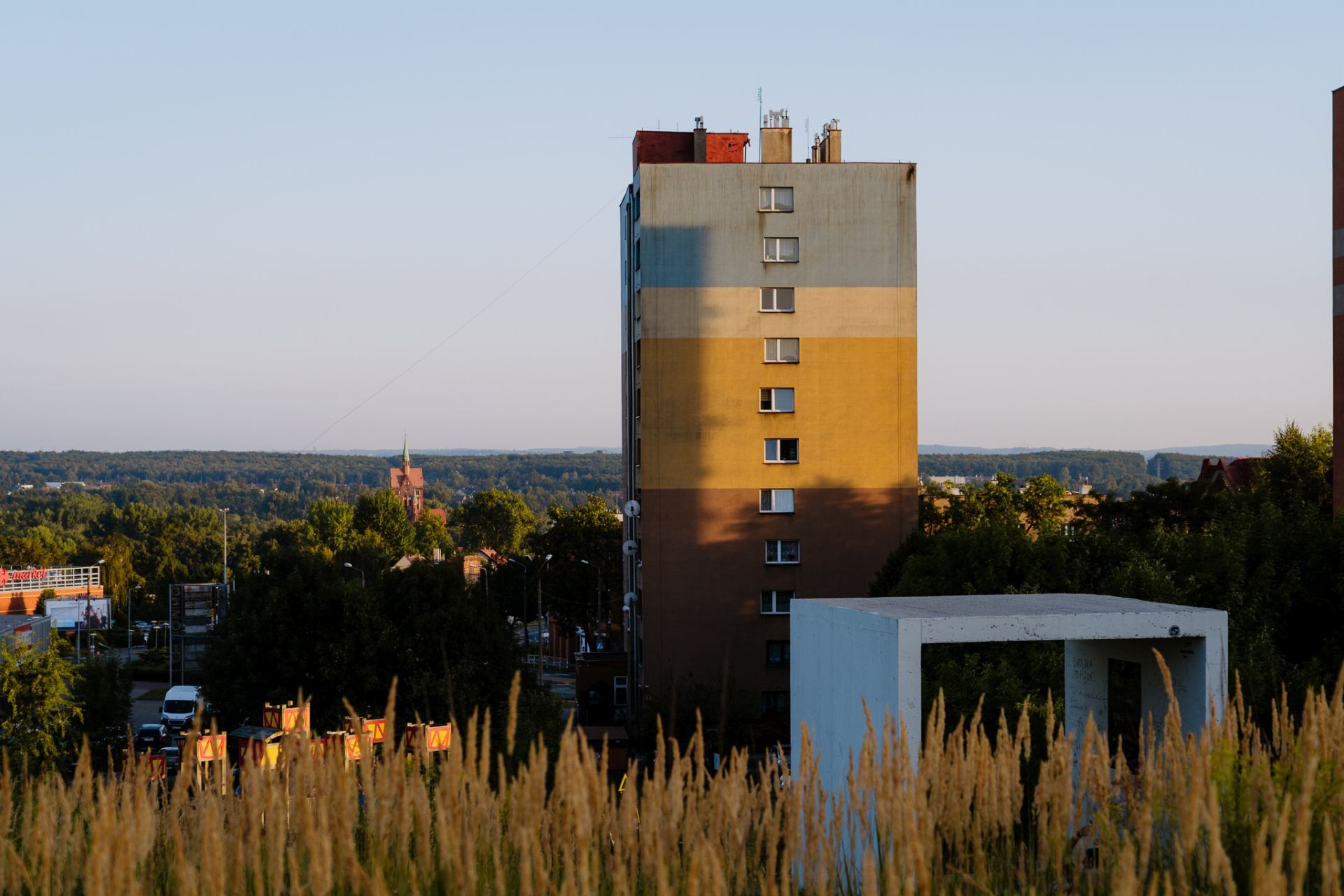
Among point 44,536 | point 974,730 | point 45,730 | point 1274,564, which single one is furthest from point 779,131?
point 44,536

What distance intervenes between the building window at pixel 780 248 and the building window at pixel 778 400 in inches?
166

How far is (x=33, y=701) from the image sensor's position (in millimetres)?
25875

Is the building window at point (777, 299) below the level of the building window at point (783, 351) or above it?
above

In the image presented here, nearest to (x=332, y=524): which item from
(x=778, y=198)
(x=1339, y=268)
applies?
(x=778, y=198)

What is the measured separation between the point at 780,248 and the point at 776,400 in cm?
488

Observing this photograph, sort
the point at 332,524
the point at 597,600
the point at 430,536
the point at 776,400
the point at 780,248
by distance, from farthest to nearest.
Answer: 1. the point at 430,536
2. the point at 332,524
3. the point at 597,600
4. the point at 776,400
5. the point at 780,248

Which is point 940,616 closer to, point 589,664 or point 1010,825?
point 1010,825

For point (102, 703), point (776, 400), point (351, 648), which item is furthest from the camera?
point (776, 400)

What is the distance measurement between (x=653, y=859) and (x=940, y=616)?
6273mm

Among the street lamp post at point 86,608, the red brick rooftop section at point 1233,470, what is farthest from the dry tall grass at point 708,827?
the street lamp post at point 86,608

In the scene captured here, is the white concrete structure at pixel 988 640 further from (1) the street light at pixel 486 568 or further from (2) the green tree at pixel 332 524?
(2) the green tree at pixel 332 524

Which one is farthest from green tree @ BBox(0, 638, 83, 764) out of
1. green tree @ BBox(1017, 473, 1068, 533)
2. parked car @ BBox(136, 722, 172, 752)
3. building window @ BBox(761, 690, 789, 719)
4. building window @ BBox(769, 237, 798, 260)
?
green tree @ BBox(1017, 473, 1068, 533)

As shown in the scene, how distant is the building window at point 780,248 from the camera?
41750 millimetres

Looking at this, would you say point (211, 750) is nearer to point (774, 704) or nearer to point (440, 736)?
point (440, 736)
